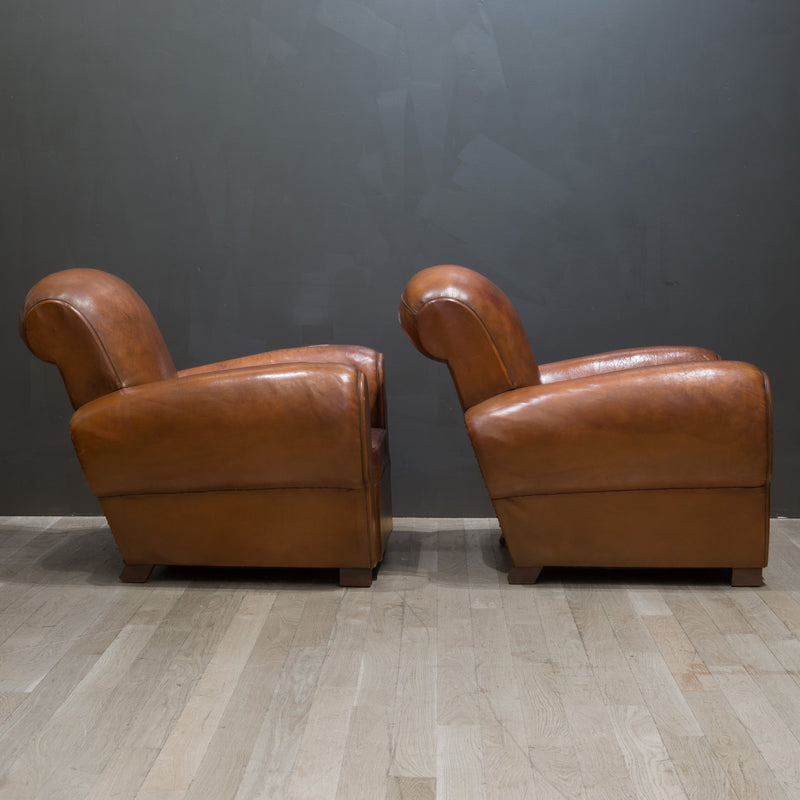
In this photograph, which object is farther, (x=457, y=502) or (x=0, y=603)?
(x=457, y=502)

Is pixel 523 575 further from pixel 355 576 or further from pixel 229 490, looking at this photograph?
pixel 229 490

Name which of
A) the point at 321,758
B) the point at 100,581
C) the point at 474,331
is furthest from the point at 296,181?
the point at 321,758

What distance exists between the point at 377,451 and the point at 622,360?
0.95 m

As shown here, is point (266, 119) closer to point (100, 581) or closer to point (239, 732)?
point (100, 581)

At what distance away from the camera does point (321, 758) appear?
5.63ft

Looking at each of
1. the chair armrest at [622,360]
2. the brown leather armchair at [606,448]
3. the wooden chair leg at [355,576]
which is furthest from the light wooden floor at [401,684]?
the chair armrest at [622,360]

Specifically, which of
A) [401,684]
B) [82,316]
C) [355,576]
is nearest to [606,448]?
[355,576]

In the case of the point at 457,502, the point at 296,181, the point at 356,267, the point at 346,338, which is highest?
the point at 296,181

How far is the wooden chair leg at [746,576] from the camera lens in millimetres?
2635

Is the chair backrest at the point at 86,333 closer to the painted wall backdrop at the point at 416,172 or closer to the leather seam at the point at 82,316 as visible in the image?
the leather seam at the point at 82,316

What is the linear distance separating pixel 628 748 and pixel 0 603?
5.89 ft

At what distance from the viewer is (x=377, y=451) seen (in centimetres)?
275

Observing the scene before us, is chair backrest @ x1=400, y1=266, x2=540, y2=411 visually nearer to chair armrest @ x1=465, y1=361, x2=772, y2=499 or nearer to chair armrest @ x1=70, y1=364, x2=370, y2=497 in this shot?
chair armrest @ x1=465, y1=361, x2=772, y2=499

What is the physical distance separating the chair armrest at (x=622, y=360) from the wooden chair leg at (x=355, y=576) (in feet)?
3.11
